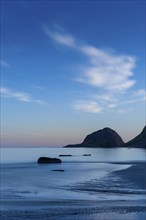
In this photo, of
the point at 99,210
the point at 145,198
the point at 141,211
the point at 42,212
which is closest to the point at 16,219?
the point at 42,212

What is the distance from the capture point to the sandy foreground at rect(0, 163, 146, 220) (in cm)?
2330

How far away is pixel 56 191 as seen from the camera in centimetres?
3756

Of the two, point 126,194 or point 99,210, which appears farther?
point 126,194

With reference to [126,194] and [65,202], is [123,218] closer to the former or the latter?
[65,202]

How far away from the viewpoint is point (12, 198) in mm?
31656

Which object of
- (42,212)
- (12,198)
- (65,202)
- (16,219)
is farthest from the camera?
(12,198)

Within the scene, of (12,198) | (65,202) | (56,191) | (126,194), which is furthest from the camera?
(56,191)

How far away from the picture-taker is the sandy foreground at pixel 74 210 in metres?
23.3

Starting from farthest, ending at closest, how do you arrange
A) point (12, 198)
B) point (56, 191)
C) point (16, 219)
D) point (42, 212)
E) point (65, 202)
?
point (56, 191)
point (12, 198)
point (65, 202)
point (42, 212)
point (16, 219)

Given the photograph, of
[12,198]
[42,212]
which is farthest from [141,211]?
[12,198]

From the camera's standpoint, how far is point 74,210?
Answer: 25.6 m

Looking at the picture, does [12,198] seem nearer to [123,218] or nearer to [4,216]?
[4,216]

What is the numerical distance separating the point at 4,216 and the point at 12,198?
834cm

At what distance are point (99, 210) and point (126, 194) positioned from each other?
973 cm
